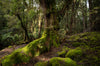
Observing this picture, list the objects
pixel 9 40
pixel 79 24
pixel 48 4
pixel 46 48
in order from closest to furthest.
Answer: pixel 46 48 < pixel 48 4 < pixel 9 40 < pixel 79 24

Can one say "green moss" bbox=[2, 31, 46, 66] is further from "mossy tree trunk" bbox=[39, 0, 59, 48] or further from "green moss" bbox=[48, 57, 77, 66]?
"green moss" bbox=[48, 57, 77, 66]

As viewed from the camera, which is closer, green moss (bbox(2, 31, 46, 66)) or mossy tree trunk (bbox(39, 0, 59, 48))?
green moss (bbox(2, 31, 46, 66))

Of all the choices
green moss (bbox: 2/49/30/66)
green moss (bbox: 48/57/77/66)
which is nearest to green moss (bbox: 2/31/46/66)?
green moss (bbox: 2/49/30/66)

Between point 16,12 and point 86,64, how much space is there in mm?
10036

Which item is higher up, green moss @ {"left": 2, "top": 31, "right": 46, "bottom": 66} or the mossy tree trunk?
the mossy tree trunk

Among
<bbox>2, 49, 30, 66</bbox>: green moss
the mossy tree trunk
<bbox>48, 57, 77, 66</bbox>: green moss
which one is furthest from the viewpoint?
the mossy tree trunk

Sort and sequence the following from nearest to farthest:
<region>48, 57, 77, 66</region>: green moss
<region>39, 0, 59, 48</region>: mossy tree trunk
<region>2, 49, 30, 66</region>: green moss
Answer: <region>48, 57, 77, 66</region>: green moss
<region>2, 49, 30, 66</region>: green moss
<region>39, 0, 59, 48</region>: mossy tree trunk

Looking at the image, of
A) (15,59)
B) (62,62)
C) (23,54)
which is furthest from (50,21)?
(15,59)

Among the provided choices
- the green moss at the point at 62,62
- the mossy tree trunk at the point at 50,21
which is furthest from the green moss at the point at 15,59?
the mossy tree trunk at the point at 50,21

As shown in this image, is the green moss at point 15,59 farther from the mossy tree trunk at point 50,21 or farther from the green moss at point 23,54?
the mossy tree trunk at point 50,21

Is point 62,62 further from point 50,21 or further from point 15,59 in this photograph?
point 50,21

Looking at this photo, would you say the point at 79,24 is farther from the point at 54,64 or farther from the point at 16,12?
the point at 54,64

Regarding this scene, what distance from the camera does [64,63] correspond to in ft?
14.1

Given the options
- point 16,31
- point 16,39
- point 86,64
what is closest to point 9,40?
point 16,39
